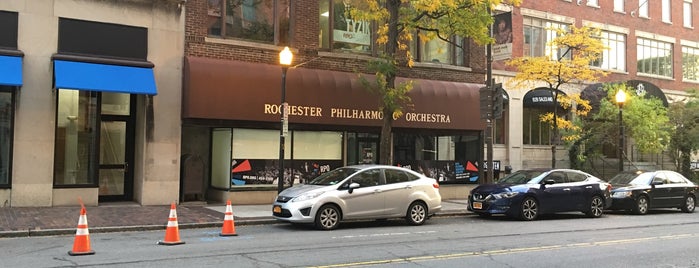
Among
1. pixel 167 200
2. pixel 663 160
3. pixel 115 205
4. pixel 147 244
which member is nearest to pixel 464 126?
pixel 167 200

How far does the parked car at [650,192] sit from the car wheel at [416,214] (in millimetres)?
7609

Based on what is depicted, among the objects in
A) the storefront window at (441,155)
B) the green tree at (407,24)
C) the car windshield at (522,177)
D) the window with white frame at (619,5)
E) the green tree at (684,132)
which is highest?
the window with white frame at (619,5)

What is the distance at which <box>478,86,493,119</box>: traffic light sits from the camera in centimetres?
1744

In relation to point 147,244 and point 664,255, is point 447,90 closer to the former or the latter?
point 664,255

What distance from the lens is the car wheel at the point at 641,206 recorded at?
1762 cm

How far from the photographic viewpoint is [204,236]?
36.1ft

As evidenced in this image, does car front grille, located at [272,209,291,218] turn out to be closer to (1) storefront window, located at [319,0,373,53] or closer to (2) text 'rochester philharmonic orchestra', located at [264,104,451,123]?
(2) text 'rochester philharmonic orchestra', located at [264,104,451,123]

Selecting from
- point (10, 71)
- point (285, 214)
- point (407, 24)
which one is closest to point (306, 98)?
point (407, 24)

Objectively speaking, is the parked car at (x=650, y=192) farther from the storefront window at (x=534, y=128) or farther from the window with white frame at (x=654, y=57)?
the window with white frame at (x=654, y=57)

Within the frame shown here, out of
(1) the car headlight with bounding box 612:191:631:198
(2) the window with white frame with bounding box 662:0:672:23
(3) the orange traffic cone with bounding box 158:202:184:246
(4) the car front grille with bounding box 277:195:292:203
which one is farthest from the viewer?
(2) the window with white frame with bounding box 662:0:672:23

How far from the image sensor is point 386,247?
9758mm

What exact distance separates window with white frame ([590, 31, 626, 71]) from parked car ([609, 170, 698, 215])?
12.9m

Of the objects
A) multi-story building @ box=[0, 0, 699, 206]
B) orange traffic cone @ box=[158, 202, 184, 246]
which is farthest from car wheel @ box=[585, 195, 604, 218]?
orange traffic cone @ box=[158, 202, 184, 246]

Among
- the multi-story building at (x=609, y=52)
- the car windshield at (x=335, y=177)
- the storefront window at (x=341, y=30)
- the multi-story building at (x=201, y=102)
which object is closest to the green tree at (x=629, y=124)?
the multi-story building at (x=609, y=52)
